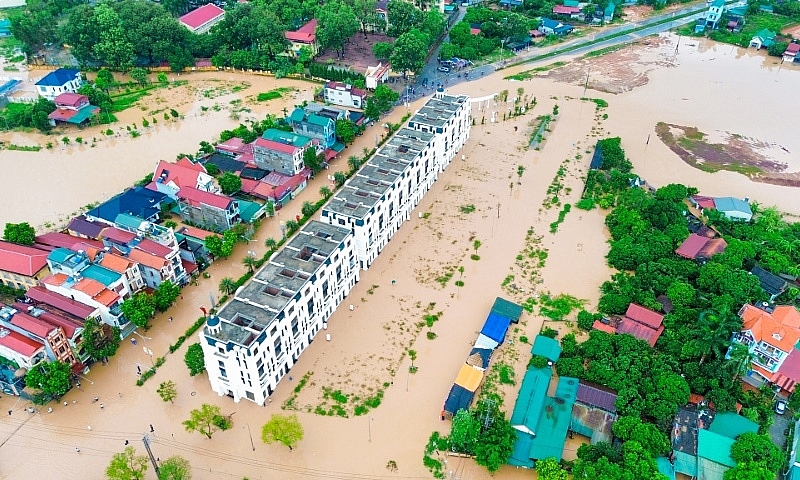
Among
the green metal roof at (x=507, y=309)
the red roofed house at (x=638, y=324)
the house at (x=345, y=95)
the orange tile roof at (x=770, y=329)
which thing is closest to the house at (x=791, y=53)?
the house at (x=345, y=95)

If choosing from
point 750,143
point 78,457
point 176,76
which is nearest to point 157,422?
point 78,457

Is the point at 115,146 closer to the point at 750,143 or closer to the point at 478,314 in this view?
the point at 478,314

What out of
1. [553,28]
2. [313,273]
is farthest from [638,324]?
[553,28]

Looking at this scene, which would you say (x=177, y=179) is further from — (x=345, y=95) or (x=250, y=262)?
(x=345, y=95)

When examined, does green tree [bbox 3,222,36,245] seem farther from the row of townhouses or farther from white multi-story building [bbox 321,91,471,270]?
white multi-story building [bbox 321,91,471,270]

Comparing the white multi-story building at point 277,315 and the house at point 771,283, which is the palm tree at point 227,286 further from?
the house at point 771,283

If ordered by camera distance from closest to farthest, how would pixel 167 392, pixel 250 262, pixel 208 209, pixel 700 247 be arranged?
1. pixel 167 392
2. pixel 250 262
3. pixel 700 247
4. pixel 208 209

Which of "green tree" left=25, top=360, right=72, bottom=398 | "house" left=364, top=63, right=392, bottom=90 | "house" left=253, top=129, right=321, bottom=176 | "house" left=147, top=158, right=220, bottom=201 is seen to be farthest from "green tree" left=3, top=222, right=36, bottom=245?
"house" left=364, top=63, right=392, bottom=90
